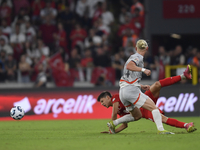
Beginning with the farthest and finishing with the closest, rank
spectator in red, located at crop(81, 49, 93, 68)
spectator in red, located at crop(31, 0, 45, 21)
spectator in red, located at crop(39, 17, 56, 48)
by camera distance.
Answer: spectator in red, located at crop(31, 0, 45, 21) → spectator in red, located at crop(39, 17, 56, 48) → spectator in red, located at crop(81, 49, 93, 68)

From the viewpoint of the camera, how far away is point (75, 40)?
52.6ft

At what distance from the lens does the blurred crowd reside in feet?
46.4

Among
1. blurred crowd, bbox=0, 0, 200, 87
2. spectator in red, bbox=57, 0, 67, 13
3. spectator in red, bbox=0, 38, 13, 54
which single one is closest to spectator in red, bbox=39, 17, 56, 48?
blurred crowd, bbox=0, 0, 200, 87

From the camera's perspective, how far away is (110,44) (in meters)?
16.3

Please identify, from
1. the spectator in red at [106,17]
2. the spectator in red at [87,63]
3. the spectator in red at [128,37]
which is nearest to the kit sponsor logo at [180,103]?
the spectator in red at [87,63]

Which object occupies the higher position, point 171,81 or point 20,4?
point 20,4

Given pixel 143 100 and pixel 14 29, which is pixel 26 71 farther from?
pixel 143 100

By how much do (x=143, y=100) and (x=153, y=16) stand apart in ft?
31.7

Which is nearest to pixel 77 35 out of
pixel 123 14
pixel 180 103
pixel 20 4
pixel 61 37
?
pixel 61 37

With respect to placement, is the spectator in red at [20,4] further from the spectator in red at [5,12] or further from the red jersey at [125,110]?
the red jersey at [125,110]

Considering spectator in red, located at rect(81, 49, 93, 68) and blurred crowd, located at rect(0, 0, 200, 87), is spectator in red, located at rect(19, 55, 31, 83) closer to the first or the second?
blurred crowd, located at rect(0, 0, 200, 87)

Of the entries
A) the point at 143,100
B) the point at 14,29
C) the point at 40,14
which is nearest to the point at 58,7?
the point at 40,14

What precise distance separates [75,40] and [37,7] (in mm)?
2698

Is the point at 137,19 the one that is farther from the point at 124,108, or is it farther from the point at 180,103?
the point at 124,108
